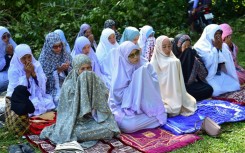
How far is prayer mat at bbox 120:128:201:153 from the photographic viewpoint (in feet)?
16.0

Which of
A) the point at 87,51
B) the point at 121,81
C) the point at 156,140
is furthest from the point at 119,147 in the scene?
the point at 87,51

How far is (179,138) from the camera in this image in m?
5.13

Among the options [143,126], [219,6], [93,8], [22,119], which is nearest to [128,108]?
[143,126]

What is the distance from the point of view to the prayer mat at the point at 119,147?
190 inches

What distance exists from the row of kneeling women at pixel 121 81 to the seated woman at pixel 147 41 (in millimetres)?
28

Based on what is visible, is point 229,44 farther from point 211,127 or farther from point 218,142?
point 218,142

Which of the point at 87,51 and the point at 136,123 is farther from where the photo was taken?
the point at 87,51

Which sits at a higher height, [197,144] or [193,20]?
[193,20]

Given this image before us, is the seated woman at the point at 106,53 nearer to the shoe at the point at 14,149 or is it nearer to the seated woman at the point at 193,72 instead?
the seated woman at the point at 193,72

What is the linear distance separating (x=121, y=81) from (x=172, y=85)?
0.86 metres

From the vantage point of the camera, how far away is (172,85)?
5.99 metres

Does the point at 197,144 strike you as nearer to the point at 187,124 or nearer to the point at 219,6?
the point at 187,124

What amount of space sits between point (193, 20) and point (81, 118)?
21.2 ft

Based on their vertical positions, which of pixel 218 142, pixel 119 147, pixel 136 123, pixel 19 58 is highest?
pixel 19 58
